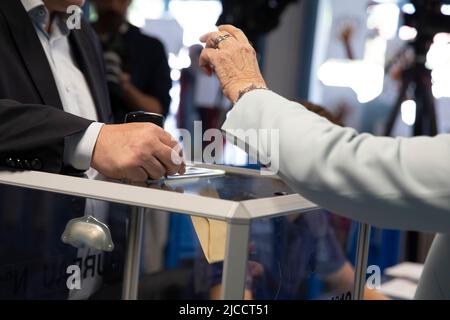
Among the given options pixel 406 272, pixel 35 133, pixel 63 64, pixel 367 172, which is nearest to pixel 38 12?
pixel 63 64

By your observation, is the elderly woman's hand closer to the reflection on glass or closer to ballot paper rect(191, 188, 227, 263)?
ballot paper rect(191, 188, 227, 263)

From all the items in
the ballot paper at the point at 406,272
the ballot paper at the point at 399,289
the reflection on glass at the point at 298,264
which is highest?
the reflection on glass at the point at 298,264

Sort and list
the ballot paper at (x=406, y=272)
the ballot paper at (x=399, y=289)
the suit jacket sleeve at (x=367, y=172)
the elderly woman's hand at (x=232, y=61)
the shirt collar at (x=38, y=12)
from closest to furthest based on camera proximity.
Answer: the suit jacket sleeve at (x=367, y=172)
the elderly woman's hand at (x=232, y=61)
the shirt collar at (x=38, y=12)
the ballot paper at (x=399, y=289)
the ballot paper at (x=406, y=272)

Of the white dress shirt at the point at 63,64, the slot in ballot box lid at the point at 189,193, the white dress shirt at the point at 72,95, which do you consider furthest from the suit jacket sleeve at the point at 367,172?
the white dress shirt at the point at 63,64

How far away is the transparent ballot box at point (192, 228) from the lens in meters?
0.82

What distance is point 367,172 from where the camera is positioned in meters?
0.78

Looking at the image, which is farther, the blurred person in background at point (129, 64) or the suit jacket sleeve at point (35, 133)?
the blurred person in background at point (129, 64)

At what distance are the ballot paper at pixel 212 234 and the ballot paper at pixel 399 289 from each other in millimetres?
1053

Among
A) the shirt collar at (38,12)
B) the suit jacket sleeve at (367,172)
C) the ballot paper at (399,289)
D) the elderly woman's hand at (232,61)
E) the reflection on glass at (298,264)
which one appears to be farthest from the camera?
the ballot paper at (399,289)

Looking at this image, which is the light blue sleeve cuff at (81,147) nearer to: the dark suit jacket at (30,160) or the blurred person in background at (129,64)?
the dark suit jacket at (30,160)

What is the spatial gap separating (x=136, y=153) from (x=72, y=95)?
465mm

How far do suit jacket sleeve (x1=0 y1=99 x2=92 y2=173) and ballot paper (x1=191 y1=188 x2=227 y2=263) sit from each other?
1.00 feet

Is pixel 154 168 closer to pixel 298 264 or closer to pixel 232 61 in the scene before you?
pixel 232 61

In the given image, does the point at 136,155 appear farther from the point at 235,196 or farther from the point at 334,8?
the point at 334,8
